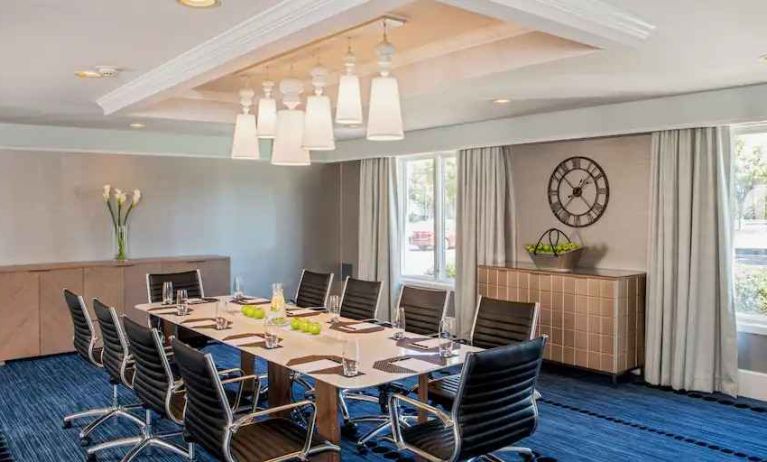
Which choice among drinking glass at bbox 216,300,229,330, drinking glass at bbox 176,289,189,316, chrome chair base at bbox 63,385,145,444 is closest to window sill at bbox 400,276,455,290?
drinking glass at bbox 216,300,229,330

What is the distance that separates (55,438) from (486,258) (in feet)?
13.3

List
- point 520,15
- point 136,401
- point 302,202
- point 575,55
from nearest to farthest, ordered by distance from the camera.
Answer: point 520,15, point 575,55, point 136,401, point 302,202

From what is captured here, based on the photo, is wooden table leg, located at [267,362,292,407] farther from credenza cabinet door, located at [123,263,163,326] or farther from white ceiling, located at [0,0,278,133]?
credenza cabinet door, located at [123,263,163,326]

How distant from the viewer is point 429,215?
743cm

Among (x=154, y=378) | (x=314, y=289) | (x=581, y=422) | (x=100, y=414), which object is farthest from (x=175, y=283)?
(x=581, y=422)

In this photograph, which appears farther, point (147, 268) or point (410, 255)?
point (410, 255)

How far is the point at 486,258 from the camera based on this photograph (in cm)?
637

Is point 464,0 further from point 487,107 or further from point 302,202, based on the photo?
point 302,202

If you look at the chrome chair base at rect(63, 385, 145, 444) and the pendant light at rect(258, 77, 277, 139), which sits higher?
the pendant light at rect(258, 77, 277, 139)

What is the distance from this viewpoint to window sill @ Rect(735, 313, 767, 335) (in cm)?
481

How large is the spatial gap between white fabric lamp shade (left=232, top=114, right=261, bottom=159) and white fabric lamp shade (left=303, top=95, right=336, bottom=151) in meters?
0.81

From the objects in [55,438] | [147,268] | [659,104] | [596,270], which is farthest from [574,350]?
[147,268]

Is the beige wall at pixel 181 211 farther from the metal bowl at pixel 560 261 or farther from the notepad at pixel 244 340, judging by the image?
the notepad at pixel 244 340

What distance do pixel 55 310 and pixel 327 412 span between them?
430cm
